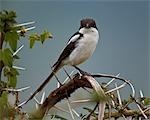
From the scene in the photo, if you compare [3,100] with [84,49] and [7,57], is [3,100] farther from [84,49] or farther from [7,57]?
[84,49]

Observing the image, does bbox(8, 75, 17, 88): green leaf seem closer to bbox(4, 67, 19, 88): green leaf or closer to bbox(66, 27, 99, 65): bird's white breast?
bbox(4, 67, 19, 88): green leaf

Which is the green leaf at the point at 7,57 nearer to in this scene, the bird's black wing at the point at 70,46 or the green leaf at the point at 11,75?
the green leaf at the point at 11,75

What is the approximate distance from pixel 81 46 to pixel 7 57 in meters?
0.73

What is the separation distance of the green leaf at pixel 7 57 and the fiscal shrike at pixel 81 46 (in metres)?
0.67

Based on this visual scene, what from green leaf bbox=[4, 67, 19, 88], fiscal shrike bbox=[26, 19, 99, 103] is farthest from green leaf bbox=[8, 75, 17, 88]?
fiscal shrike bbox=[26, 19, 99, 103]

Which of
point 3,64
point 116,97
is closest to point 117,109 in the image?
point 116,97

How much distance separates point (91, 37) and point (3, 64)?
2.38 feet

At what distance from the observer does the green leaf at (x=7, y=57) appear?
37 centimetres

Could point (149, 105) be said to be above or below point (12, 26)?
below

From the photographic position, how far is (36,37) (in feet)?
1.55

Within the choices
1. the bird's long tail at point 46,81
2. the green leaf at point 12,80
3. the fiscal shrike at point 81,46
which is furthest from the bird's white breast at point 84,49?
the green leaf at point 12,80

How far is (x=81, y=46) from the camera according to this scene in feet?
3.62

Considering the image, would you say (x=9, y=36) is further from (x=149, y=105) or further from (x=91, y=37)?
(x=91, y=37)

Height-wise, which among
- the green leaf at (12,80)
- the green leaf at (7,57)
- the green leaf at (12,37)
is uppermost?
the green leaf at (12,37)
